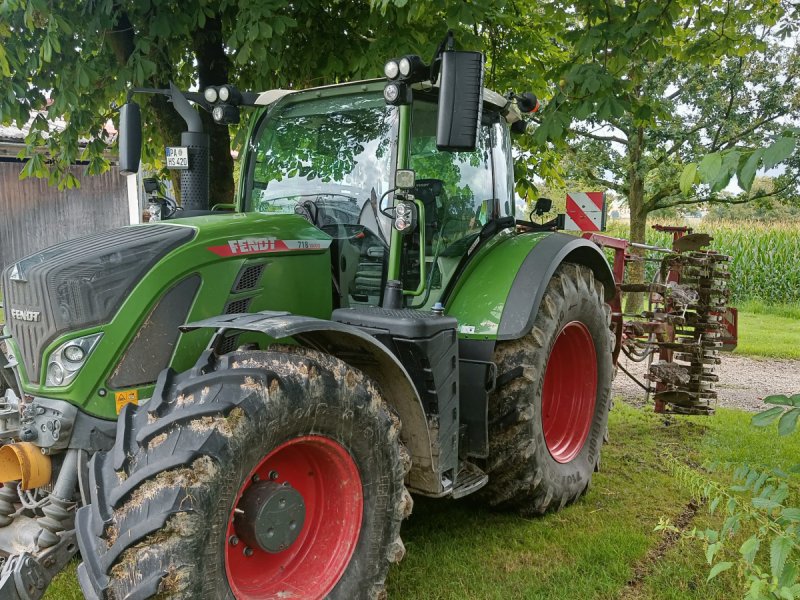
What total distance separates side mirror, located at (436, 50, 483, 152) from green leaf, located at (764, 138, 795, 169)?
1.17 metres

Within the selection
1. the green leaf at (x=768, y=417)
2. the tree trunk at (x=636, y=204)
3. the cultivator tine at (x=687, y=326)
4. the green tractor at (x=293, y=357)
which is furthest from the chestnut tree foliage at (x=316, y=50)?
the tree trunk at (x=636, y=204)

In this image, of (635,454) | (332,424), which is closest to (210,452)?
(332,424)

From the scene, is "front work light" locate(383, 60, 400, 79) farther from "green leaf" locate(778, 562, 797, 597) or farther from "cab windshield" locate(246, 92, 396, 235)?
"green leaf" locate(778, 562, 797, 597)

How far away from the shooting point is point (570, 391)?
458 centimetres

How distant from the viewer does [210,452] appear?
2.19 metres

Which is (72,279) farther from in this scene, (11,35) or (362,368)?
(11,35)

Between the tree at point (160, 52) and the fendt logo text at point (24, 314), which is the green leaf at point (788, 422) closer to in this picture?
the fendt logo text at point (24, 314)

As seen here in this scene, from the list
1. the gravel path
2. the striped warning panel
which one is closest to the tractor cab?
the striped warning panel

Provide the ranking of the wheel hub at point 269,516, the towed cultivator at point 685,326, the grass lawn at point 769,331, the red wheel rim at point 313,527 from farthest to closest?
the grass lawn at point 769,331
the towed cultivator at point 685,326
the red wheel rim at point 313,527
the wheel hub at point 269,516

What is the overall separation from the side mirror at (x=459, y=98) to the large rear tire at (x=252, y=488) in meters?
1.01

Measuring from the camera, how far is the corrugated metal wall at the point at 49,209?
1255cm

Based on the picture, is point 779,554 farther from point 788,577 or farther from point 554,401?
point 554,401

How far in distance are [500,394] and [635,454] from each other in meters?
2.02

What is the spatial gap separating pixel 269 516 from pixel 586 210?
5101mm
